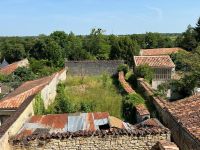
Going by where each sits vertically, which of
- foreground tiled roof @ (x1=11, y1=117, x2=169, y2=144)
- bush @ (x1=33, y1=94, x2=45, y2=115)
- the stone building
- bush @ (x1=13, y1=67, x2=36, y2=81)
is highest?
foreground tiled roof @ (x1=11, y1=117, x2=169, y2=144)

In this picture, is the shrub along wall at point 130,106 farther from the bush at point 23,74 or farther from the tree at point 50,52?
the tree at point 50,52

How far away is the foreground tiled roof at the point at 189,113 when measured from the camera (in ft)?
34.9

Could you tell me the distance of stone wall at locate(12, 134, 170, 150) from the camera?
1173 centimetres

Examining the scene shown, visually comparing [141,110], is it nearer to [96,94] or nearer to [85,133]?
[85,133]

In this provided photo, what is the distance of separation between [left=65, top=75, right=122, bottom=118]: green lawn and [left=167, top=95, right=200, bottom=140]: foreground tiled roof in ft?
24.3

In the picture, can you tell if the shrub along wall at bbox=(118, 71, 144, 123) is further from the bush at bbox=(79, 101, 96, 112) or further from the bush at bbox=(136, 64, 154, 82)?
the bush at bbox=(136, 64, 154, 82)

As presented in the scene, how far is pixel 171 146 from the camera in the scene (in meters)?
10.7

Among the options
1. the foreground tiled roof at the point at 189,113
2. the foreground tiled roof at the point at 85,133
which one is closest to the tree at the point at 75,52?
the foreground tiled roof at the point at 189,113

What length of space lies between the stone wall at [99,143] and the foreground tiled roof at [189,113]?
89cm

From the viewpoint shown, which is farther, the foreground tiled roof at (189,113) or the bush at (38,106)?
the bush at (38,106)

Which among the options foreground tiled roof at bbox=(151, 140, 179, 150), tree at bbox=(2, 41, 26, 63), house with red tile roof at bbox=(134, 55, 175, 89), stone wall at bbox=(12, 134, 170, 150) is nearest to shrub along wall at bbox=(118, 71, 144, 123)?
stone wall at bbox=(12, 134, 170, 150)

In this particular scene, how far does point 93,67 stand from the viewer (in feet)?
129

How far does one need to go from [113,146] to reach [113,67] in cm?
2762

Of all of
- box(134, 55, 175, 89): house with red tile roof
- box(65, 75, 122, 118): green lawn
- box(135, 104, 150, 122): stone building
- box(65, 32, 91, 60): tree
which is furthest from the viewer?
box(65, 32, 91, 60): tree
